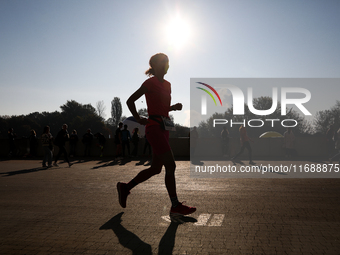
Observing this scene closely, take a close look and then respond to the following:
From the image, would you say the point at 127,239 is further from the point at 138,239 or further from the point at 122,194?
the point at 122,194

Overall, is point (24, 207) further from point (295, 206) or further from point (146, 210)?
point (295, 206)

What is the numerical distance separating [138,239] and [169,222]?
816mm

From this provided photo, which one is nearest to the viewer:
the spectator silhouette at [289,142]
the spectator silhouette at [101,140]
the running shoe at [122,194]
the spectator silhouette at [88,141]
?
the running shoe at [122,194]

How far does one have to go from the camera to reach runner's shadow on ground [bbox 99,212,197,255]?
326 cm

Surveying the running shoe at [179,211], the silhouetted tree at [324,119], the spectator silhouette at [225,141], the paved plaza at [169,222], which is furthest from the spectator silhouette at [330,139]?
the silhouetted tree at [324,119]

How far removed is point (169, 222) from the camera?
172 inches

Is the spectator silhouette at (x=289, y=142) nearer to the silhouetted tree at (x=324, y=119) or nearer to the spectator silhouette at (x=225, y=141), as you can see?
the spectator silhouette at (x=225, y=141)

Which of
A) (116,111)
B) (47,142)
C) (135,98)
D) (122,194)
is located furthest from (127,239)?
(116,111)

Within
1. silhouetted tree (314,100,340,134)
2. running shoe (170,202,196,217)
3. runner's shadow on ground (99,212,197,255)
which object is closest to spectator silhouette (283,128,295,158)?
running shoe (170,202,196,217)

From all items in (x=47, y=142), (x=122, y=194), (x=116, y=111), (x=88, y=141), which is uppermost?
(x=116, y=111)

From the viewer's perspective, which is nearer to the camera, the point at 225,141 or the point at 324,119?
the point at 225,141

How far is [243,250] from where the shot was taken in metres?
3.23

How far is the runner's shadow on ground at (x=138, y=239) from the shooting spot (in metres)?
3.26

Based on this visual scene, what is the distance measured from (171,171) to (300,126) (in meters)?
67.7
